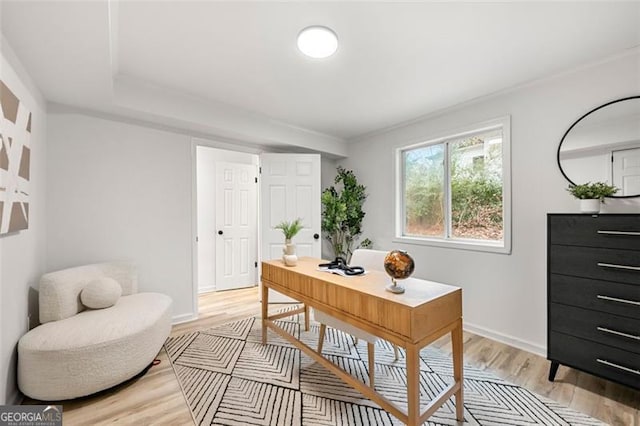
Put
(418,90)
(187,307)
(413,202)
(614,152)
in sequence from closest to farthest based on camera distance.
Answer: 1. (614,152)
2. (418,90)
3. (187,307)
4. (413,202)

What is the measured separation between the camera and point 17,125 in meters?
1.67

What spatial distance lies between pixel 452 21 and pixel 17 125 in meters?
2.69

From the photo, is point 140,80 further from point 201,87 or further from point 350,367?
point 350,367

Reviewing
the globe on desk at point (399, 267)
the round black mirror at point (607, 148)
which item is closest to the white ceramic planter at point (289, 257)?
the globe on desk at point (399, 267)

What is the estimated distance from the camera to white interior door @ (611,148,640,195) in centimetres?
203

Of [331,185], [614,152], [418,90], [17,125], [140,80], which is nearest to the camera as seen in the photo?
[17,125]

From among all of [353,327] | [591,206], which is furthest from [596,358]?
[353,327]

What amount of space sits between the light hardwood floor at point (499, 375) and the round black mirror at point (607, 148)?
140cm

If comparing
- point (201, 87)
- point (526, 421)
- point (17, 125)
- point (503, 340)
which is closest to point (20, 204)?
point (17, 125)

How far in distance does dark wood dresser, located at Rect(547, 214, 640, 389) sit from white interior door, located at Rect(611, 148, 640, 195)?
51 centimetres

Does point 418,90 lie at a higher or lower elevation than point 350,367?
higher

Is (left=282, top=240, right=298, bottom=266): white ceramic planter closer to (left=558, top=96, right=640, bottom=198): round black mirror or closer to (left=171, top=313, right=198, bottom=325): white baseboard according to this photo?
(left=171, top=313, right=198, bottom=325): white baseboard

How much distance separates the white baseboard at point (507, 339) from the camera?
248 cm

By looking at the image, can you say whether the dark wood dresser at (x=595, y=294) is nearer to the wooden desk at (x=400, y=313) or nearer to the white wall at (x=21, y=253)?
the wooden desk at (x=400, y=313)
